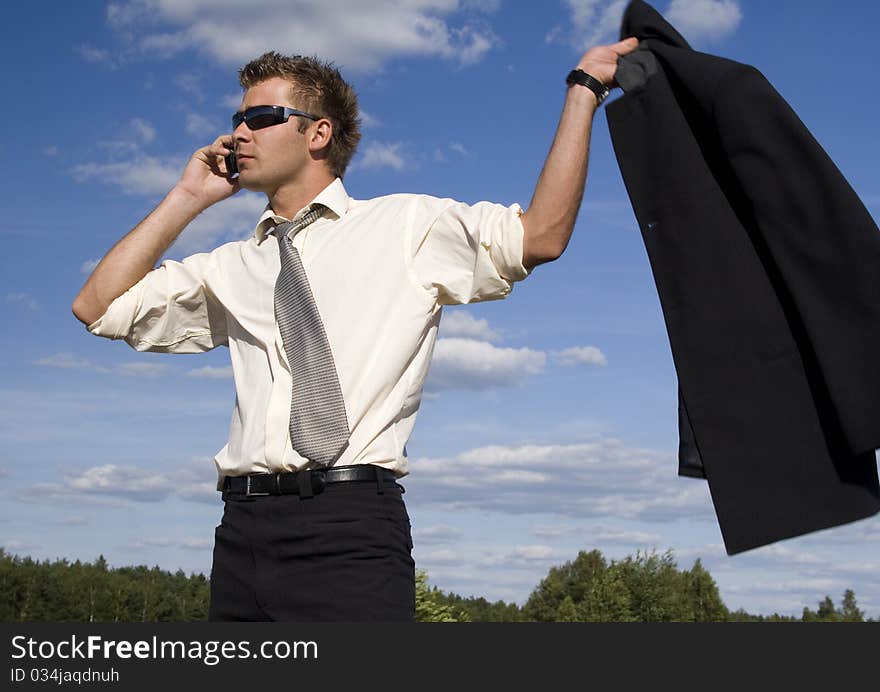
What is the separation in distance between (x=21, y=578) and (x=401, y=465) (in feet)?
141

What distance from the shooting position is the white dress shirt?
3748 mm

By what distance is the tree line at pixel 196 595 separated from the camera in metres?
42.0

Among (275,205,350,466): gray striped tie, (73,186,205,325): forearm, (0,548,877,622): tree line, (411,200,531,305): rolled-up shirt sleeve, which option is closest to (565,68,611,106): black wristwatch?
(411,200,531,305): rolled-up shirt sleeve

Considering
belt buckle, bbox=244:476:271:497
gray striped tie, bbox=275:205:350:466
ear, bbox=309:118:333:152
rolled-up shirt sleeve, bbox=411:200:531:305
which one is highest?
ear, bbox=309:118:333:152

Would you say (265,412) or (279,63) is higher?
(279,63)

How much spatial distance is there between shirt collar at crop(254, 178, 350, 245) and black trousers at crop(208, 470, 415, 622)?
50.0 inches

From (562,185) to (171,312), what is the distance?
2.16 m


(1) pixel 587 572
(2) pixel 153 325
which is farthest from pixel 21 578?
(2) pixel 153 325

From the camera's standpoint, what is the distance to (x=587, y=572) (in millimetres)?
53031

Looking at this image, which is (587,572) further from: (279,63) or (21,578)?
(279,63)

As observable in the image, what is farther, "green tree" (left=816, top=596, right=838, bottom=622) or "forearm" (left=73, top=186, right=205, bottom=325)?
"green tree" (left=816, top=596, right=838, bottom=622)

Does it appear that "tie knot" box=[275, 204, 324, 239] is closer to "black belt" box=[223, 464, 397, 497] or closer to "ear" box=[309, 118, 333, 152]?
"ear" box=[309, 118, 333, 152]

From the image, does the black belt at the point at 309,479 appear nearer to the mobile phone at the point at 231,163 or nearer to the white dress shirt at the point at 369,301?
the white dress shirt at the point at 369,301

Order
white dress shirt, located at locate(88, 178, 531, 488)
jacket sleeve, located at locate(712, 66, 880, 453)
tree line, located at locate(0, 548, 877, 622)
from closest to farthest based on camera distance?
jacket sleeve, located at locate(712, 66, 880, 453)
white dress shirt, located at locate(88, 178, 531, 488)
tree line, located at locate(0, 548, 877, 622)
